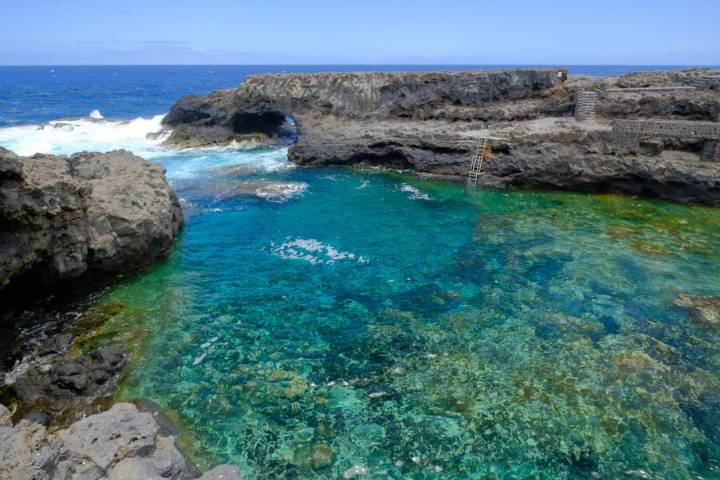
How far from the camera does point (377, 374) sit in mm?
11578

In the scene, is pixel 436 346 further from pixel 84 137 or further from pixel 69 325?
pixel 84 137

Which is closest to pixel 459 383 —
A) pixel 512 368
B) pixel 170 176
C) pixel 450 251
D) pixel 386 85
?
pixel 512 368

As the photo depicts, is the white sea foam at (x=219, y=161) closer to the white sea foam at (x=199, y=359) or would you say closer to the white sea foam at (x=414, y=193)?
the white sea foam at (x=414, y=193)

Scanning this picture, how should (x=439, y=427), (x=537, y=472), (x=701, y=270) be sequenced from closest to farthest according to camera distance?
(x=537, y=472) → (x=439, y=427) → (x=701, y=270)

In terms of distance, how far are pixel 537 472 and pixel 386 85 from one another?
3116 centimetres

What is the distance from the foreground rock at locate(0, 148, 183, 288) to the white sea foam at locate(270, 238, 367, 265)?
4452 mm

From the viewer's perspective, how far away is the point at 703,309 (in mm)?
14234

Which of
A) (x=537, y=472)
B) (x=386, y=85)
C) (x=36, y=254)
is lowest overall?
(x=537, y=472)

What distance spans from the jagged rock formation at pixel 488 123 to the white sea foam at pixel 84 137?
12.2 feet

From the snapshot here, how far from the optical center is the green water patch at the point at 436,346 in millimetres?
9391

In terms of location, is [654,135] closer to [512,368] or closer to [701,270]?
[701,270]

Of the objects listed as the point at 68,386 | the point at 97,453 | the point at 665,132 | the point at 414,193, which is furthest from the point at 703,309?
the point at 68,386

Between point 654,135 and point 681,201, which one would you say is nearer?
point 681,201

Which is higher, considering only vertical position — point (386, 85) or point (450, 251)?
Result: point (386, 85)
